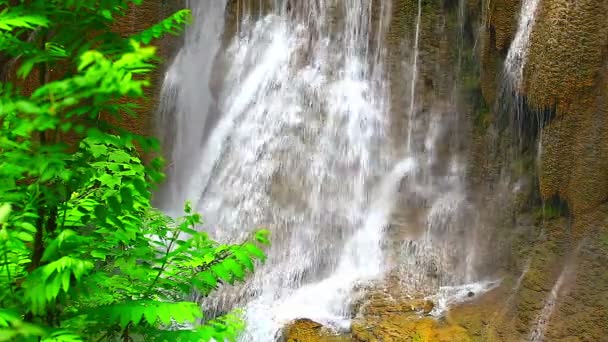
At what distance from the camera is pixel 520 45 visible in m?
6.34

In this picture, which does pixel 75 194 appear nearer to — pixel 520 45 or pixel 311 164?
pixel 520 45

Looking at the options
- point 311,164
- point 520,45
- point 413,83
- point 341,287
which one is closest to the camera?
point 520,45

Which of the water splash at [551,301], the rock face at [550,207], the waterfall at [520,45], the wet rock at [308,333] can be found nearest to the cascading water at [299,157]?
the wet rock at [308,333]

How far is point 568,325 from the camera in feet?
15.5

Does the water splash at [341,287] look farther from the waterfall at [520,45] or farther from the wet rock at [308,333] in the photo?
the waterfall at [520,45]

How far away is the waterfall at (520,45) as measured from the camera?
20.1 ft

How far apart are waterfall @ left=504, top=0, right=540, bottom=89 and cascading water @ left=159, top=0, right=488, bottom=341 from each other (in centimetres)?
188

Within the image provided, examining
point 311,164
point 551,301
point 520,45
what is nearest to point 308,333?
point 551,301

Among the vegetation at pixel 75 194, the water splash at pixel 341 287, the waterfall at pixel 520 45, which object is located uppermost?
the waterfall at pixel 520 45

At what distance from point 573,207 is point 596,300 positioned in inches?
39.1

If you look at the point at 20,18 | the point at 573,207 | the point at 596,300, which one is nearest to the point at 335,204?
the point at 573,207

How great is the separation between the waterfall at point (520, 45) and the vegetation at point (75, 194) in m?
5.10

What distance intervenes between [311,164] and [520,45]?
3661mm

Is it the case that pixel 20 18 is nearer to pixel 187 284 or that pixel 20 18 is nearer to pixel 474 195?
pixel 187 284
